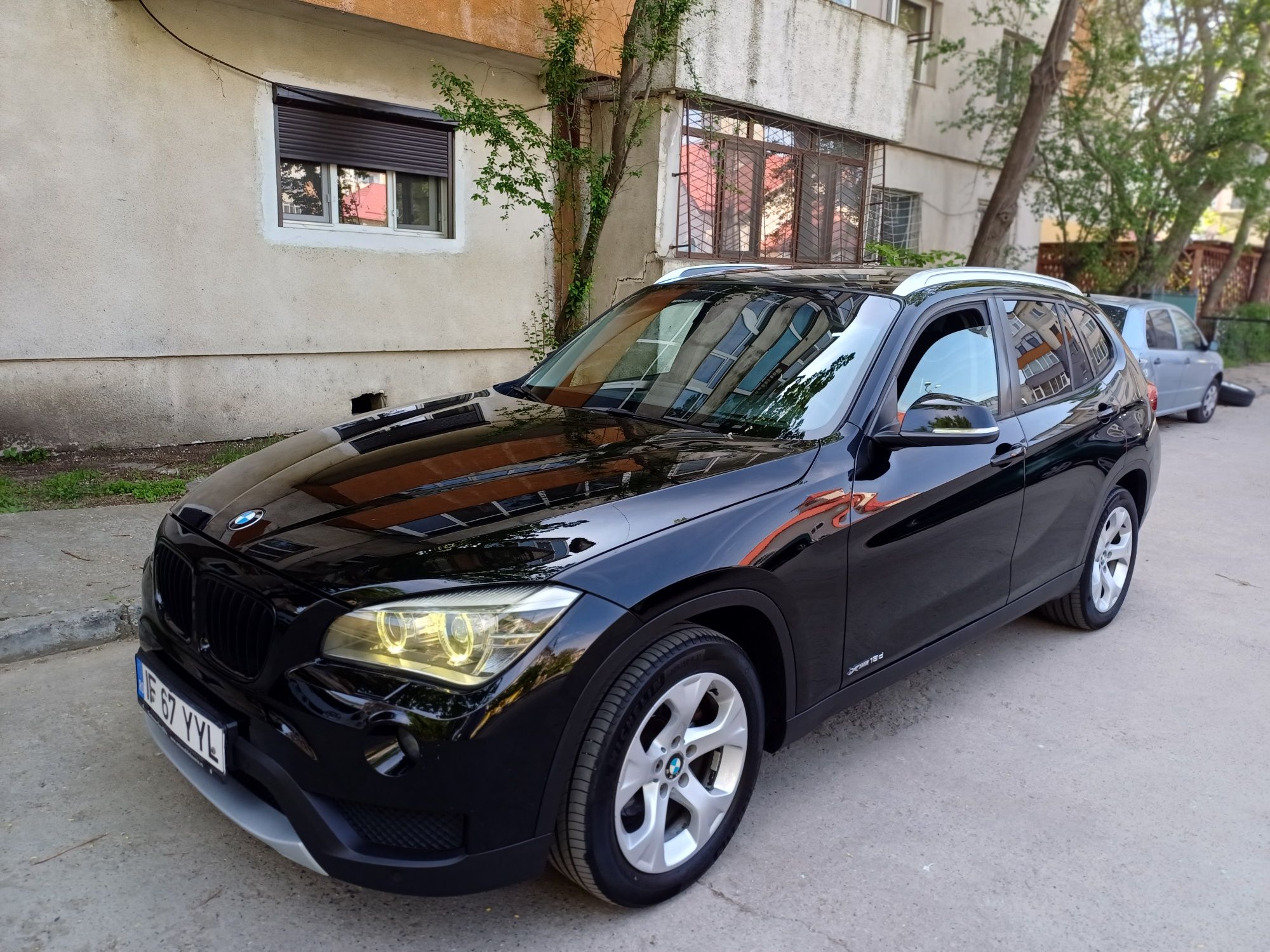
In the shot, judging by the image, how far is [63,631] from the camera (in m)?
4.11

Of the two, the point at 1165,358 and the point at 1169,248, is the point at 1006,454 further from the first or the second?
the point at 1169,248

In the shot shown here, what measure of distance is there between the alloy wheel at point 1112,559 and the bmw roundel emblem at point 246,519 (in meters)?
3.89

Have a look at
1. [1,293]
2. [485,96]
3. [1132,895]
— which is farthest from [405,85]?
[1132,895]

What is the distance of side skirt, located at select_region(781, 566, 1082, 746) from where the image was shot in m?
3.08

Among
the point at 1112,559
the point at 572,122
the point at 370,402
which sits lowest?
the point at 1112,559

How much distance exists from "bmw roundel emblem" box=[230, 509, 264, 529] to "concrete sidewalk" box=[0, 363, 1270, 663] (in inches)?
76.2

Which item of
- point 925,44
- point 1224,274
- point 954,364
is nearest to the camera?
point 954,364

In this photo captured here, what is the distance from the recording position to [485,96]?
366 inches

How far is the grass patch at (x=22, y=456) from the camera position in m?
6.93

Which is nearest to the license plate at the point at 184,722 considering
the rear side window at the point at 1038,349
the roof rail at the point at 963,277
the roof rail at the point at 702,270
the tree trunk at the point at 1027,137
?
the roof rail at the point at 702,270

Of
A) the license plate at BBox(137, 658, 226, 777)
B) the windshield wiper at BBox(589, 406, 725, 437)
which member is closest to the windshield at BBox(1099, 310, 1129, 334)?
the windshield wiper at BBox(589, 406, 725, 437)

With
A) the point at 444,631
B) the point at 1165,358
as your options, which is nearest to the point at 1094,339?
the point at 444,631

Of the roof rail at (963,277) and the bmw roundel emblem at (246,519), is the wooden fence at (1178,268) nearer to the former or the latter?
the roof rail at (963,277)

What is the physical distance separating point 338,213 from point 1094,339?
6.54 metres
